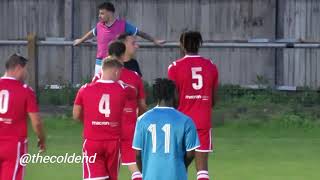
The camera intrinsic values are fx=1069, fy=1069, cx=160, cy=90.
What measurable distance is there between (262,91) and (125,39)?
10482mm

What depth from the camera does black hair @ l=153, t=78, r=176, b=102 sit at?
1007 cm

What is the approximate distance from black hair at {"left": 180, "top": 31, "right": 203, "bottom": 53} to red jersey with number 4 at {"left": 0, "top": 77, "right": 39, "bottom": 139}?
2280 mm

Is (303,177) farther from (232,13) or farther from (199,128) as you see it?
(232,13)

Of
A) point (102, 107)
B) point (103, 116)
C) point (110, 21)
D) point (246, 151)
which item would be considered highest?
point (110, 21)

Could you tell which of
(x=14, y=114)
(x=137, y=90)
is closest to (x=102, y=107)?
(x=14, y=114)

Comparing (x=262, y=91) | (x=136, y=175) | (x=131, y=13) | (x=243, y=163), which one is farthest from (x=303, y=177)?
(x=131, y=13)

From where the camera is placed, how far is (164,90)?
1008 cm

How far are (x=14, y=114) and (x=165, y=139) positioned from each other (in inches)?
105

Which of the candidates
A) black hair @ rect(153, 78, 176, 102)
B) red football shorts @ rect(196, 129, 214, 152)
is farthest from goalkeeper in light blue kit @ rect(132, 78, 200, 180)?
Answer: red football shorts @ rect(196, 129, 214, 152)

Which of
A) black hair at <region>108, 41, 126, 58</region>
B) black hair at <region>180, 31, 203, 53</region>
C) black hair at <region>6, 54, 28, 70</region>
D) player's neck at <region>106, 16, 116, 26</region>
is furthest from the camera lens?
player's neck at <region>106, 16, 116, 26</region>

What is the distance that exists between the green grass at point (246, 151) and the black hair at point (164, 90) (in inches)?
210

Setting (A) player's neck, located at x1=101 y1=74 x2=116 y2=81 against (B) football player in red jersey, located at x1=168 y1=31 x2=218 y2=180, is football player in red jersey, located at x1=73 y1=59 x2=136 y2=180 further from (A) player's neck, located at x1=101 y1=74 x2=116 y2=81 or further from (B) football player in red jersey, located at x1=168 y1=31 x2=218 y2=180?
(B) football player in red jersey, located at x1=168 y1=31 x2=218 y2=180

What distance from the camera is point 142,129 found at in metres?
9.98

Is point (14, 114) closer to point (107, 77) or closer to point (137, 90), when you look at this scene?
point (107, 77)
